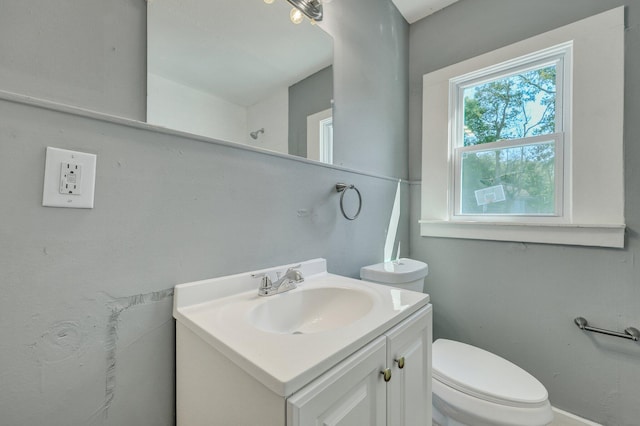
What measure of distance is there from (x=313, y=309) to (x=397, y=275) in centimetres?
55

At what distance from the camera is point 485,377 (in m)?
1.08

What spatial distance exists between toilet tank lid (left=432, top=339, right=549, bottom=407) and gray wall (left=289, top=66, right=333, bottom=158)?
1.14m

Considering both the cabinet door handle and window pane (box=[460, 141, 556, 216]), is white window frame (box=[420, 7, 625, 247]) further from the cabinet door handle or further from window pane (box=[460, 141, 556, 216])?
the cabinet door handle

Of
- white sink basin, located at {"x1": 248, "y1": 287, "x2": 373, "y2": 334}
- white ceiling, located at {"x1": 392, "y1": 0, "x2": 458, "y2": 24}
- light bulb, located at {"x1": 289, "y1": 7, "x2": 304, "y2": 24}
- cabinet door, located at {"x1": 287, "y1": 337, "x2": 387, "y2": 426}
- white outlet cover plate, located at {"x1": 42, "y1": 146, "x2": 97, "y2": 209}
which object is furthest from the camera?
white ceiling, located at {"x1": 392, "y1": 0, "x2": 458, "y2": 24}

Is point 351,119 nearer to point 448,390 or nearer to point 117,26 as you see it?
point 117,26

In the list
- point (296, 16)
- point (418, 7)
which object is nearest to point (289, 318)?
point (296, 16)

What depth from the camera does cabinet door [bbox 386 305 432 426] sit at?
2.31 feet

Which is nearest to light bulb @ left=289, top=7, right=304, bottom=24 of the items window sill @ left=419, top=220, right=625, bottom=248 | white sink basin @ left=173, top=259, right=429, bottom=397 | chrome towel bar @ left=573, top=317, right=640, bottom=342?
white sink basin @ left=173, top=259, right=429, bottom=397

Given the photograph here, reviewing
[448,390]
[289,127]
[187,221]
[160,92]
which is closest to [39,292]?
[187,221]

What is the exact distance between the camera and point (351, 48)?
1.45 metres

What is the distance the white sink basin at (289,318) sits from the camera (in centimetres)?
49

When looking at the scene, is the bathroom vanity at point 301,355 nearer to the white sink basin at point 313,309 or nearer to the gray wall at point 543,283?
the white sink basin at point 313,309

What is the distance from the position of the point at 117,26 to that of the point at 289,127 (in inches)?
23.9

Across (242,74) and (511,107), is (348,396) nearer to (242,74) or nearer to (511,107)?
(242,74)
